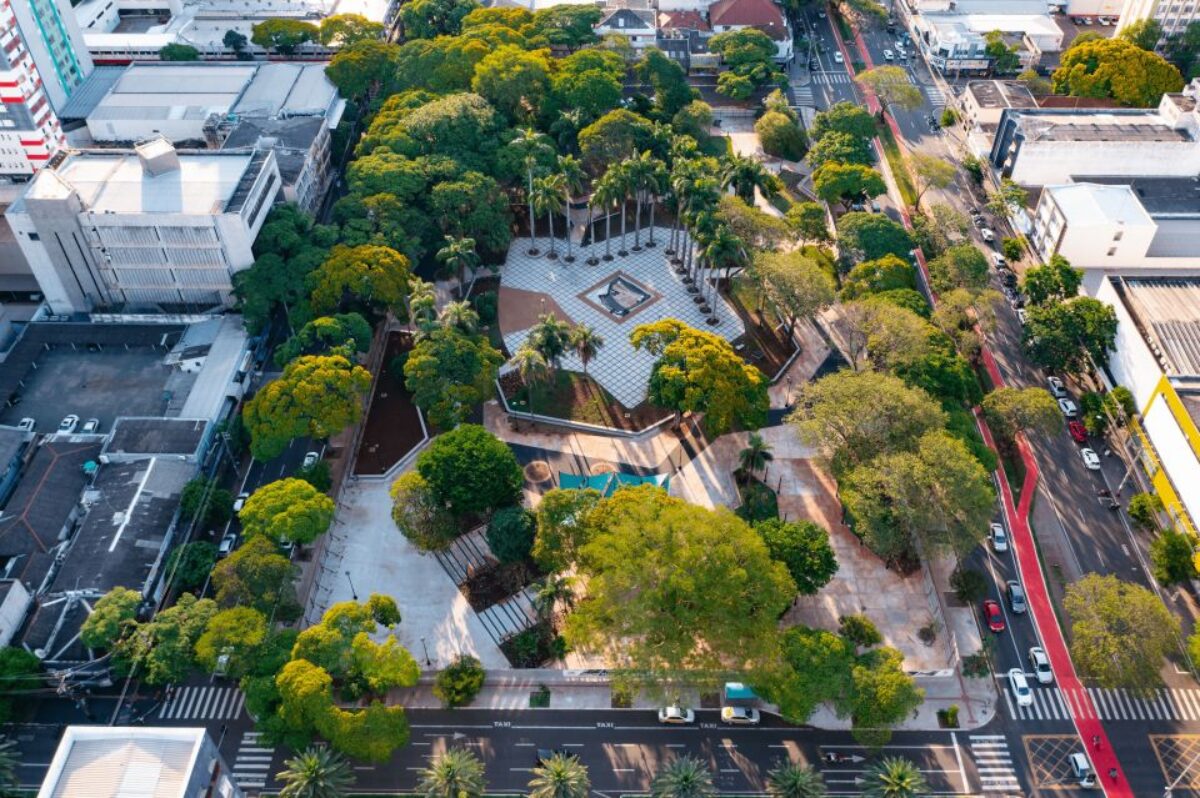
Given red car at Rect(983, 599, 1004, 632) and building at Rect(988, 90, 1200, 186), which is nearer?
red car at Rect(983, 599, 1004, 632)

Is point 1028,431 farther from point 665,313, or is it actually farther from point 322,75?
point 322,75

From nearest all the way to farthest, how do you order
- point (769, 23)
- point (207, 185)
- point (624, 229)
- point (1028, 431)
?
point (1028, 431) < point (207, 185) < point (624, 229) < point (769, 23)

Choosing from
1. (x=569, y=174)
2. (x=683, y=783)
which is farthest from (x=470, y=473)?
(x=569, y=174)

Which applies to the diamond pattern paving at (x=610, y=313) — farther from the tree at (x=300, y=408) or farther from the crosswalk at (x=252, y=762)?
the crosswalk at (x=252, y=762)

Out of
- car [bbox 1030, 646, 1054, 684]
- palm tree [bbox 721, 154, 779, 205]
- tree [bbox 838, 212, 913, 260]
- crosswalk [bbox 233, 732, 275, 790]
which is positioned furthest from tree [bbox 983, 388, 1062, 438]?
crosswalk [bbox 233, 732, 275, 790]

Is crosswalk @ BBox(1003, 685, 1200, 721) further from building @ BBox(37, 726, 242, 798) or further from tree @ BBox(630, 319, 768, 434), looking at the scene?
building @ BBox(37, 726, 242, 798)

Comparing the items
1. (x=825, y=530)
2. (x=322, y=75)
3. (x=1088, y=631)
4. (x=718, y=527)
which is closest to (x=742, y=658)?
(x=718, y=527)

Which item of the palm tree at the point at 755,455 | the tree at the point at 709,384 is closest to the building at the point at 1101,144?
the tree at the point at 709,384
